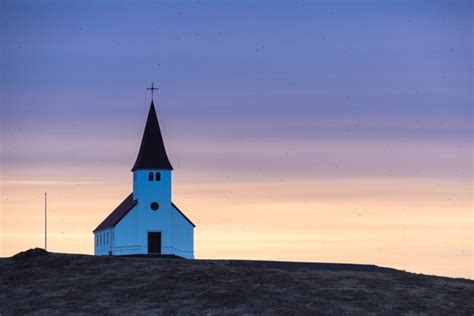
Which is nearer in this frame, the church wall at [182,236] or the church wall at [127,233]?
the church wall at [182,236]

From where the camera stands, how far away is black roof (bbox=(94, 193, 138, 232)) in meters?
110

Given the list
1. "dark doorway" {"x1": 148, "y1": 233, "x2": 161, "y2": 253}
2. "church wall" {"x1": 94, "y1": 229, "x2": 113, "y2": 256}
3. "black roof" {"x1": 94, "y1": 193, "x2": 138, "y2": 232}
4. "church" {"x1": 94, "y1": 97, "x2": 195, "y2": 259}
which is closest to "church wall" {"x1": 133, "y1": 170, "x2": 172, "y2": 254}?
"church" {"x1": 94, "y1": 97, "x2": 195, "y2": 259}

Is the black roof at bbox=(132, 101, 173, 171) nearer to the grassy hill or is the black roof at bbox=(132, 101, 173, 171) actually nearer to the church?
the church

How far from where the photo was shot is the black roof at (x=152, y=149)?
110 m

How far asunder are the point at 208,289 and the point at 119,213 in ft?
203

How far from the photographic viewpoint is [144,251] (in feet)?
355

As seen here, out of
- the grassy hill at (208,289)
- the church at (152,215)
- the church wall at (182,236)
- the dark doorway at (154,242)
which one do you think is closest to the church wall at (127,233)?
the church at (152,215)

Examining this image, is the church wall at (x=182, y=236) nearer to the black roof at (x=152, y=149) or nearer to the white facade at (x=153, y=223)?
the white facade at (x=153, y=223)

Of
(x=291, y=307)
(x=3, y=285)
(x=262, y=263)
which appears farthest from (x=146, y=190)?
(x=291, y=307)

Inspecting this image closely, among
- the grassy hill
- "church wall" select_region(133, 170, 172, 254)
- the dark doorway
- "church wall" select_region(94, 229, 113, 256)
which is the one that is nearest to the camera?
the grassy hill

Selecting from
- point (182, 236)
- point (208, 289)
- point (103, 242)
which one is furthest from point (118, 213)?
point (208, 289)

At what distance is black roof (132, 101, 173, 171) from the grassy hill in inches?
1957

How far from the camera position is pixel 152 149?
11019cm

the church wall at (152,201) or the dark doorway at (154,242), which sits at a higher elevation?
the church wall at (152,201)
